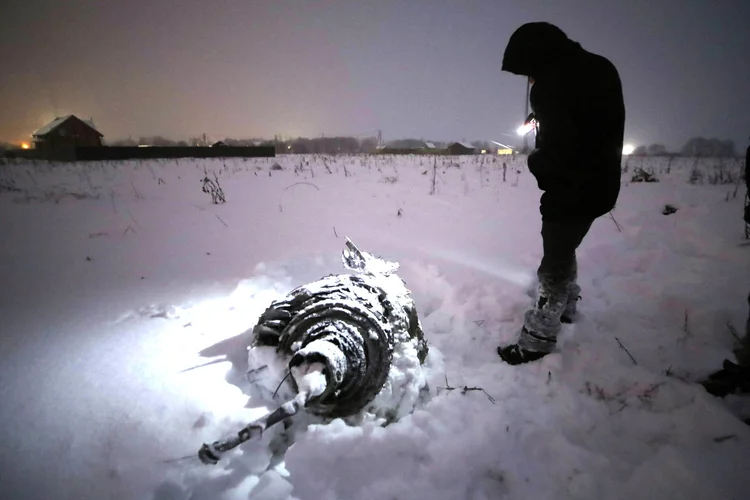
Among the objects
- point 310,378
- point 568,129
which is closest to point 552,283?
point 568,129

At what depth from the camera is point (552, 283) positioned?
229cm

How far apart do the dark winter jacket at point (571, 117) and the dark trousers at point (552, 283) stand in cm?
14

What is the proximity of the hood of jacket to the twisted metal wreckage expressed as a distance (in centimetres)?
160

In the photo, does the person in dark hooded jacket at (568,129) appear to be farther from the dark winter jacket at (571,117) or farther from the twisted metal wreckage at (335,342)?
the twisted metal wreckage at (335,342)

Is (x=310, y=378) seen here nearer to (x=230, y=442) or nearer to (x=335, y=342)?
(x=335, y=342)

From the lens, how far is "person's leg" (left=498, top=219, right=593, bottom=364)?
2229 millimetres

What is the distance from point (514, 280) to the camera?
132 inches

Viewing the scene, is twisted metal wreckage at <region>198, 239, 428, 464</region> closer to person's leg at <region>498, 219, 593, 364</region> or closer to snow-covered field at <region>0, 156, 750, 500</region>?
snow-covered field at <region>0, 156, 750, 500</region>

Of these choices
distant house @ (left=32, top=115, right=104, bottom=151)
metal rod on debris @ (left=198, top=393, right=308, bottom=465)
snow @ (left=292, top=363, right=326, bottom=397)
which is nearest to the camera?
metal rod on debris @ (left=198, top=393, right=308, bottom=465)

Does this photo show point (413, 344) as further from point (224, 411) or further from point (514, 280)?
point (514, 280)

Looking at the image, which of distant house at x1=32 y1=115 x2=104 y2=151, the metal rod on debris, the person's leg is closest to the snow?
the metal rod on debris

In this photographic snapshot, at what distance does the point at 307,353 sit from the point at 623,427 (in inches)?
62.4

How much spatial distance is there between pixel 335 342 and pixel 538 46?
202 cm

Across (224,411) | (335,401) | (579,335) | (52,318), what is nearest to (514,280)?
(579,335)
